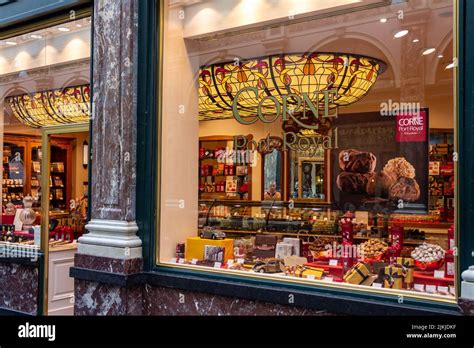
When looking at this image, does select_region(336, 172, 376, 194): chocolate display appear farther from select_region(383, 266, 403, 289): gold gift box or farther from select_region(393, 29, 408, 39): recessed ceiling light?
select_region(383, 266, 403, 289): gold gift box

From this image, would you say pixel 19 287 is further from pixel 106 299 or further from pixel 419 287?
pixel 419 287

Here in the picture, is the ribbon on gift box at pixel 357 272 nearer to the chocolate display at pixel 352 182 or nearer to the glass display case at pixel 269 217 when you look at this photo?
the glass display case at pixel 269 217

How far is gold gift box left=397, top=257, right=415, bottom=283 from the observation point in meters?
3.88

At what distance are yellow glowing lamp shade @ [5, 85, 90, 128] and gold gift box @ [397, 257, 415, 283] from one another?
3735mm

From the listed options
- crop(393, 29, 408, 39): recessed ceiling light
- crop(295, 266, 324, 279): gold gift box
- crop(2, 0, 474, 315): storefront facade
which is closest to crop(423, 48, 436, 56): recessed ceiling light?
crop(2, 0, 474, 315): storefront facade

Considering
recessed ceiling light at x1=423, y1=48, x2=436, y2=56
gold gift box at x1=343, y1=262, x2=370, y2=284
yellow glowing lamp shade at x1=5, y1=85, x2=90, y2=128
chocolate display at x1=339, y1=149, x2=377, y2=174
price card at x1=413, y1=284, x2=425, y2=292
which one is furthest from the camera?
chocolate display at x1=339, y1=149, x2=377, y2=174

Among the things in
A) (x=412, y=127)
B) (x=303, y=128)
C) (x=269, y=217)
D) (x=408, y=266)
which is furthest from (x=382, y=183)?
(x=408, y=266)

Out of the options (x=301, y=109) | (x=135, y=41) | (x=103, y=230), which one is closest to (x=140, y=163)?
(x=103, y=230)

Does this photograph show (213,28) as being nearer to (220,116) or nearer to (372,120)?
(220,116)

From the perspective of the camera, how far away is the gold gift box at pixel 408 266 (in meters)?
3.88

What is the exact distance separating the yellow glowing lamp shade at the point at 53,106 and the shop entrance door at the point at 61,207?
191 mm

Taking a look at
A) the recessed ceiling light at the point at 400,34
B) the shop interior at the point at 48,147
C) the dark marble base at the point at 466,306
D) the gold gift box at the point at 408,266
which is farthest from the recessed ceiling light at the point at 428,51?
the shop interior at the point at 48,147

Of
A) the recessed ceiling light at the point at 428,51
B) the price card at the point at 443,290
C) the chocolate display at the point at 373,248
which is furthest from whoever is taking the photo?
the recessed ceiling light at the point at 428,51

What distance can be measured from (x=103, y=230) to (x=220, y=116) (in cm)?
189
